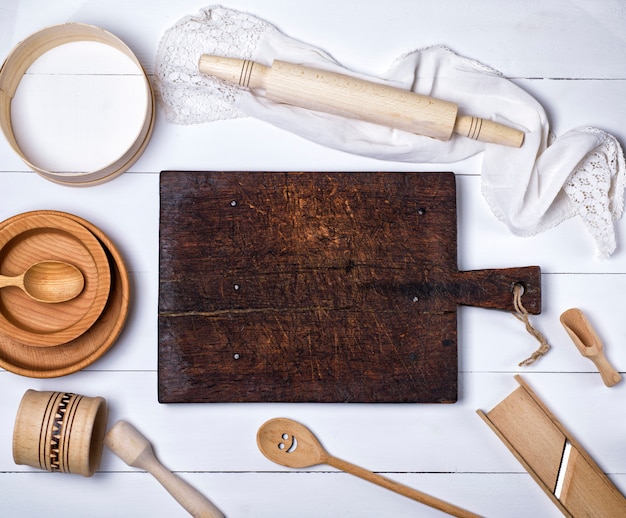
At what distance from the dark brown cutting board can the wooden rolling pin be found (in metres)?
0.09

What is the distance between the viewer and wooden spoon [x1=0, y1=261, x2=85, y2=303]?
34.7 inches

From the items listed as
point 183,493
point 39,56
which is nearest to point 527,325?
point 183,493

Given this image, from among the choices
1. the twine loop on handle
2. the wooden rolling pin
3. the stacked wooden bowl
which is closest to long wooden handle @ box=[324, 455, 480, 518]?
the twine loop on handle

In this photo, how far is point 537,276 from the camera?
2.98ft

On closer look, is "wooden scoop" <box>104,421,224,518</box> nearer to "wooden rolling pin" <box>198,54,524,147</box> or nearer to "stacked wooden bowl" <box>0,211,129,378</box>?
"stacked wooden bowl" <box>0,211,129,378</box>

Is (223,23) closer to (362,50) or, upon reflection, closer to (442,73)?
(362,50)

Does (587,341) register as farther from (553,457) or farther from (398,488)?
(398,488)

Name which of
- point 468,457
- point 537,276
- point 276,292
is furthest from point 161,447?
point 537,276

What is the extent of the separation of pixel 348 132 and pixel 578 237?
14.2 inches

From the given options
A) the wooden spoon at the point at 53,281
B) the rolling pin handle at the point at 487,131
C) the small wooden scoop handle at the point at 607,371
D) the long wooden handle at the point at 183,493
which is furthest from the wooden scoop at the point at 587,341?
the wooden spoon at the point at 53,281

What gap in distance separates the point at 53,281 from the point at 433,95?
1.92 feet

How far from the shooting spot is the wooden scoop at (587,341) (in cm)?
91

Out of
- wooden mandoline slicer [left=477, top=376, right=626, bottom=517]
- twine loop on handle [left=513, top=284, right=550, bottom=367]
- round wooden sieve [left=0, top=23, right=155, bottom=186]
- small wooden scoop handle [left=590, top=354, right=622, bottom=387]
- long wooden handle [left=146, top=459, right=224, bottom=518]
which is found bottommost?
long wooden handle [left=146, top=459, right=224, bottom=518]

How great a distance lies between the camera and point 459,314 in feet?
3.06
